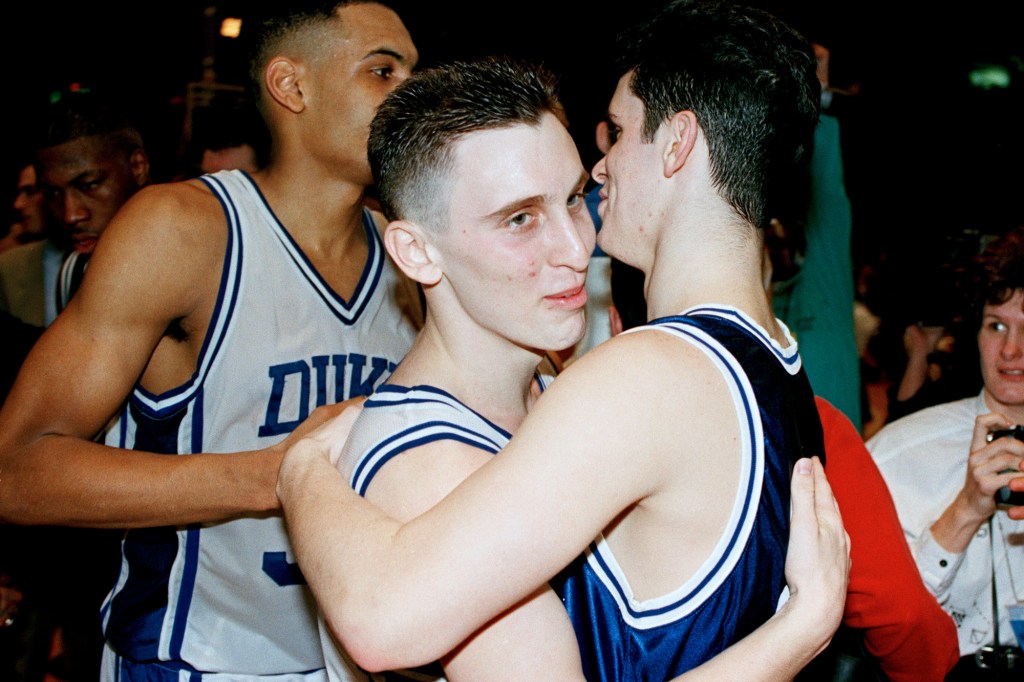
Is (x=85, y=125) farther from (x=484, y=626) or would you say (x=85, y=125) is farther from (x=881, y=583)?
(x=881, y=583)

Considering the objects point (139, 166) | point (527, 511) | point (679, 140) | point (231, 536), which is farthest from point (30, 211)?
point (527, 511)

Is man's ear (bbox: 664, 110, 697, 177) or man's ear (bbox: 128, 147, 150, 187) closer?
man's ear (bbox: 664, 110, 697, 177)

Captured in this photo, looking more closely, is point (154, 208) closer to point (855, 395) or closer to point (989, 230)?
point (855, 395)

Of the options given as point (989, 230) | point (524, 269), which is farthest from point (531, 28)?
point (524, 269)

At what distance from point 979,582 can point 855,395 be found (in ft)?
3.25

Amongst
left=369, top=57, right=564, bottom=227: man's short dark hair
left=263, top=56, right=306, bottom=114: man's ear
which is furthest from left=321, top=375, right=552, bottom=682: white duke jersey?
left=263, top=56, right=306, bottom=114: man's ear

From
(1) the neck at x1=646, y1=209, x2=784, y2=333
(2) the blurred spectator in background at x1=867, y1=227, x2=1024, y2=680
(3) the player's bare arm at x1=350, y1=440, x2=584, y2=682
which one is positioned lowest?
(2) the blurred spectator in background at x1=867, y1=227, x2=1024, y2=680

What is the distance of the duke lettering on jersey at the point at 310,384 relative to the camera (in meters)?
2.08

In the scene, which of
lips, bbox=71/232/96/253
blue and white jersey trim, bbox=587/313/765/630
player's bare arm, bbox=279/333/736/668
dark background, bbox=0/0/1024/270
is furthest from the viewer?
dark background, bbox=0/0/1024/270

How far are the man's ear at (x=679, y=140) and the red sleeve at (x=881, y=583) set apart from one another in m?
0.71

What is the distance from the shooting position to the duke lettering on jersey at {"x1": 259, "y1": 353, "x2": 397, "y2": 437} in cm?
208

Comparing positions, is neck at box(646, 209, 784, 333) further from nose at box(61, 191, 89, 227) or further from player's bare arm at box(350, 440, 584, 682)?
nose at box(61, 191, 89, 227)

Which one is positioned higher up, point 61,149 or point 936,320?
point 61,149

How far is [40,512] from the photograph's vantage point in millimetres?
1871
